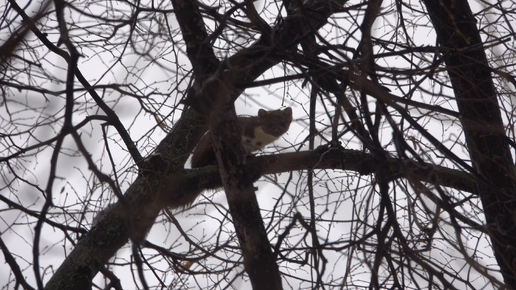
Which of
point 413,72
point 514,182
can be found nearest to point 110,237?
point 413,72

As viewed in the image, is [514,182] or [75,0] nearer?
[75,0]

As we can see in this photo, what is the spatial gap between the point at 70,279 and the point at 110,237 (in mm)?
419

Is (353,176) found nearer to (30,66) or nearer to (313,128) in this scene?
(313,128)

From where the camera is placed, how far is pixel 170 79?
117 inches

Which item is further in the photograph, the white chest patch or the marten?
the white chest patch

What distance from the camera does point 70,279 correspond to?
3289 mm

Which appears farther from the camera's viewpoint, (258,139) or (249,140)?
(258,139)

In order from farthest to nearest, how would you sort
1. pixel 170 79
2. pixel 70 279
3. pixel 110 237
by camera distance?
pixel 110 237 → pixel 70 279 → pixel 170 79

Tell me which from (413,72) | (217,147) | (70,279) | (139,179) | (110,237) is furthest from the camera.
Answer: (139,179)

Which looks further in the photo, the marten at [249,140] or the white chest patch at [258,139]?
the white chest patch at [258,139]

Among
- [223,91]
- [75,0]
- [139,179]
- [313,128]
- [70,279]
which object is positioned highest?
[75,0]

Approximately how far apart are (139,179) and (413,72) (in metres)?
2.47

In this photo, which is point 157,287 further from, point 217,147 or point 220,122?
point 220,122

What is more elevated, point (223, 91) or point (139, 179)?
point (139, 179)
